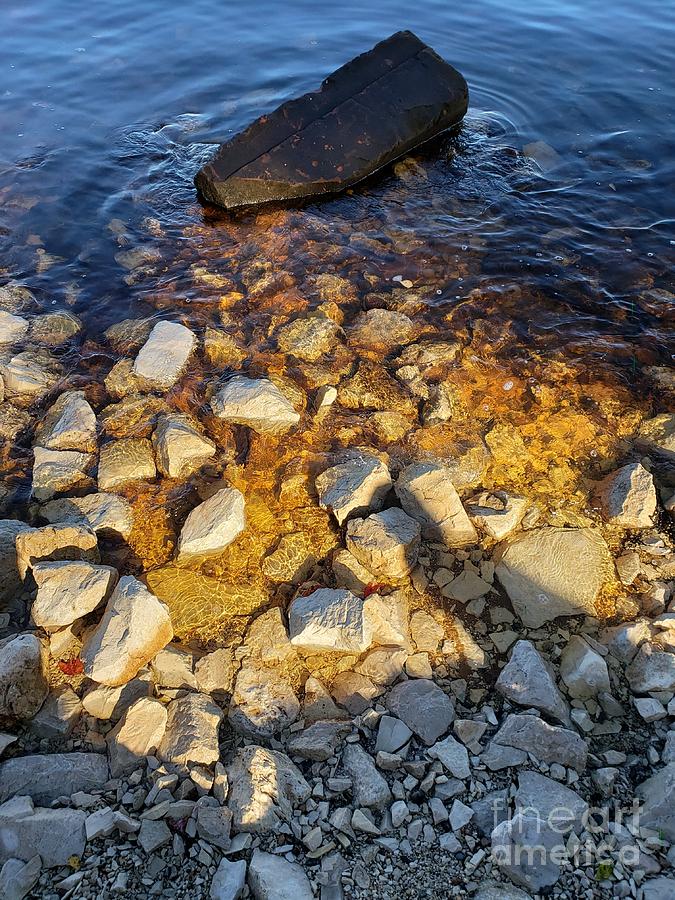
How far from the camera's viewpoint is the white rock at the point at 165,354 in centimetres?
514

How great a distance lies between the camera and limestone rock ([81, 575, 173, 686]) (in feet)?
10.5

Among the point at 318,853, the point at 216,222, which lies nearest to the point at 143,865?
the point at 318,853

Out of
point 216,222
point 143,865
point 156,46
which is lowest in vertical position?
point 143,865

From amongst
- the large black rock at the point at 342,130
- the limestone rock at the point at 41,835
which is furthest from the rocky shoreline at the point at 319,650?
the large black rock at the point at 342,130

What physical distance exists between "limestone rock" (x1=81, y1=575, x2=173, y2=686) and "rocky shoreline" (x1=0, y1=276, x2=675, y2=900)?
0.01 metres

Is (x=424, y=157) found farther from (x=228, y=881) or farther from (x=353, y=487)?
(x=228, y=881)

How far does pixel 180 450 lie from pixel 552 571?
256 centimetres

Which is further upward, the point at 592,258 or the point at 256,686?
the point at 592,258

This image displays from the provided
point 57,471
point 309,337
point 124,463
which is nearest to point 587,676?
point 124,463

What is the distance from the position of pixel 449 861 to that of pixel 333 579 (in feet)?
5.39

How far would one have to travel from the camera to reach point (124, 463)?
4.45 metres

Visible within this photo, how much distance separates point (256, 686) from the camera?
3324 mm

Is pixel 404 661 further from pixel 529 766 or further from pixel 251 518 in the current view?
pixel 251 518

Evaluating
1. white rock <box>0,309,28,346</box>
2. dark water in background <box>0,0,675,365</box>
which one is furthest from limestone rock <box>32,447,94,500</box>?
dark water in background <box>0,0,675,365</box>
